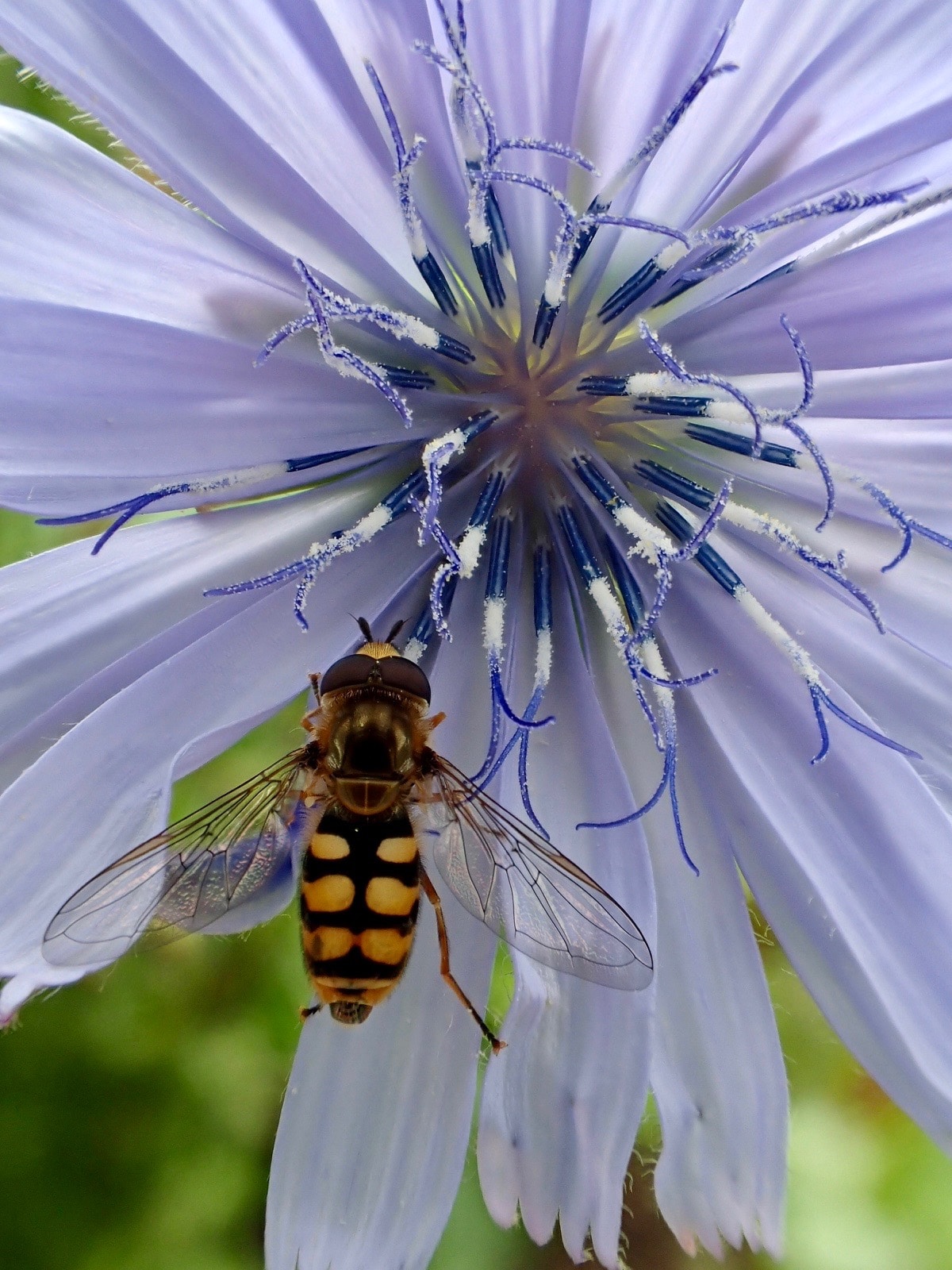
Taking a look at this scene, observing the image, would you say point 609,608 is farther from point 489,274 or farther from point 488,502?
point 489,274

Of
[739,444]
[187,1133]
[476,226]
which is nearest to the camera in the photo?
[476,226]

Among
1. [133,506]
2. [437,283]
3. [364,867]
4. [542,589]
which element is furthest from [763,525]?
[133,506]

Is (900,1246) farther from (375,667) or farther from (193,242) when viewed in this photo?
(193,242)

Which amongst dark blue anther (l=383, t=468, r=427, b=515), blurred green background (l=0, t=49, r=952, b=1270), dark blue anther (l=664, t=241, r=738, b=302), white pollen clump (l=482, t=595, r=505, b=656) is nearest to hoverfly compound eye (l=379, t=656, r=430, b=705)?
white pollen clump (l=482, t=595, r=505, b=656)

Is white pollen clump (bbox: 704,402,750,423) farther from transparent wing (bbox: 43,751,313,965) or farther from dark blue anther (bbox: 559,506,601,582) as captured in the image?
transparent wing (bbox: 43,751,313,965)

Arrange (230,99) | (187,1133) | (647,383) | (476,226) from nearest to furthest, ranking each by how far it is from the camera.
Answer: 1. (230,99)
2. (476,226)
3. (647,383)
4. (187,1133)

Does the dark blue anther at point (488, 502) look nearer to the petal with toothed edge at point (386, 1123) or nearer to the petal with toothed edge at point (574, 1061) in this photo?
the petal with toothed edge at point (574, 1061)

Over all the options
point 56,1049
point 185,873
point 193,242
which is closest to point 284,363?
point 193,242
